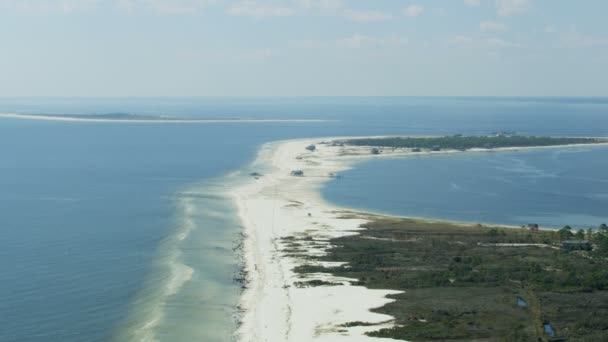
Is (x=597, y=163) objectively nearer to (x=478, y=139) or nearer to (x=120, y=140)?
(x=478, y=139)

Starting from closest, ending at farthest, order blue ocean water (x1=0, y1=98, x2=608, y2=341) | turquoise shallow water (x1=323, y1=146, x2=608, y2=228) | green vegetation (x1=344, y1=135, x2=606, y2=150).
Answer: blue ocean water (x1=0, y1=98, x2=608, y2=341) → turquoise shallow water (x1=323, y1=146, x2=608, y2=228) → green vegetation (x1=344, y1=135, x2=606, y2=150)

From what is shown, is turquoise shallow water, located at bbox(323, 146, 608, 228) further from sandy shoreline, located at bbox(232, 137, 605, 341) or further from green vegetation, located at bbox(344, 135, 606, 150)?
green vegetation, located at bbox(344, 135, 606, 150)

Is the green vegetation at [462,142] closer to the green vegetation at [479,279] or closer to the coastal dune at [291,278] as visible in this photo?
the coastal dune at [291,278]

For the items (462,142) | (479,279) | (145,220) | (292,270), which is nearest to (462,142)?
(462,142)

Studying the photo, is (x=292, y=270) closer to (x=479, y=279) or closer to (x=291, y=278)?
(x=291, y=278)

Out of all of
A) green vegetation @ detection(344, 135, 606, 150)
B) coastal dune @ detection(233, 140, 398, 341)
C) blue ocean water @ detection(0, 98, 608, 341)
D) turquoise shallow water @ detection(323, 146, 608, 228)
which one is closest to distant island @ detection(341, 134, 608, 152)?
→ green vegetation @ detection(344, 135, 606, 150)

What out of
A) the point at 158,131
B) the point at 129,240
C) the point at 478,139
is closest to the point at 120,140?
the point at 158,131
